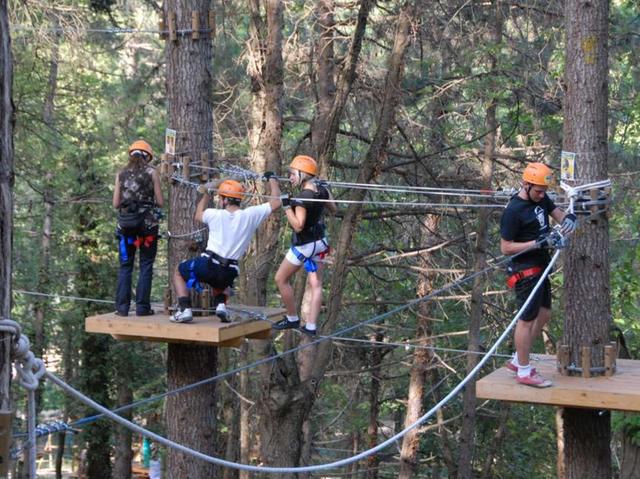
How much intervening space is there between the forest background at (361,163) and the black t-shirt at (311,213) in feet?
10.4

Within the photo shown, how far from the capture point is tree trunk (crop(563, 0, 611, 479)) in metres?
6.87

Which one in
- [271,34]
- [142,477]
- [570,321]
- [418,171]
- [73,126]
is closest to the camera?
[570,321]

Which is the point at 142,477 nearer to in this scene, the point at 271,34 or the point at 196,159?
the point at 271,34

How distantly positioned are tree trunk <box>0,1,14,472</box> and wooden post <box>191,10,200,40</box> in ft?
17.2

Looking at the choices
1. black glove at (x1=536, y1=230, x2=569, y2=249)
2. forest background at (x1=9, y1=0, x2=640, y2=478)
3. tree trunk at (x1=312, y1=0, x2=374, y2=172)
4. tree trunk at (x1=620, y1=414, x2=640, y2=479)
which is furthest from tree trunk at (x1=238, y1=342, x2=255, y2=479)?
black glove at (x1=536, y1=230, x2=569, y2=249)

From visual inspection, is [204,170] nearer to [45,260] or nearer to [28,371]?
[28,371]

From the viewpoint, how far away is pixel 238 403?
1967 cm

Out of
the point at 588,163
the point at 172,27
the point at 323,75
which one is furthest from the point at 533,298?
the point at 323,75

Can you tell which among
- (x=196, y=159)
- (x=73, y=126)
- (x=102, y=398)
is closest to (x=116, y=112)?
(x=73, y=126)

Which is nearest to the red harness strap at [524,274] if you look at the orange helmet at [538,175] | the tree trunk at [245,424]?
the orange helmet at [538,175]

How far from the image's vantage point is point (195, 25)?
26.9 feet

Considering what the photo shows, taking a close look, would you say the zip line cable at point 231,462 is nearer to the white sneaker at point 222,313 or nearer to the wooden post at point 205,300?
the white sneaker at point 222,313

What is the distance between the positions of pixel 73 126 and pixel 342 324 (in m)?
7.00

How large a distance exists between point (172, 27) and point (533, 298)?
393cm
